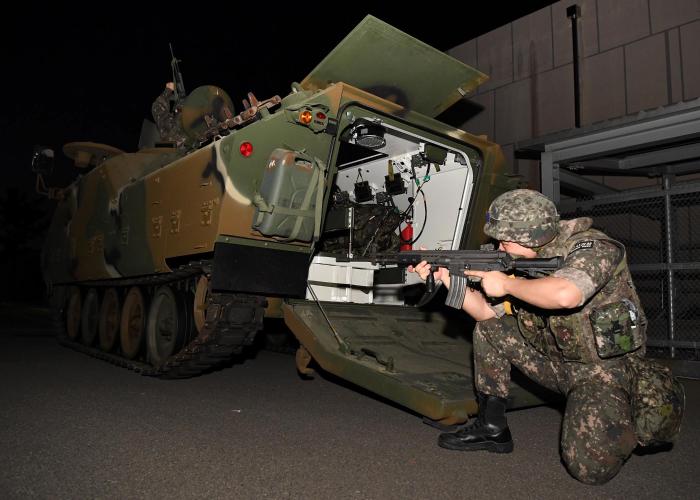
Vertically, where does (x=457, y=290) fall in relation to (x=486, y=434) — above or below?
above

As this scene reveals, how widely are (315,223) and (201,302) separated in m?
1.35

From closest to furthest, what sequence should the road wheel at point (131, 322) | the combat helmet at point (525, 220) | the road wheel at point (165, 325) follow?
the combat helmet at point (525, 220) → the road wheel at point (165, 325) → the road wheel at point (131, 322)

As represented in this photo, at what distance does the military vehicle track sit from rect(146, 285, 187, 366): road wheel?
15 cm

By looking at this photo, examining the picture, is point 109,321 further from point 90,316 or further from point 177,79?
point 177,79

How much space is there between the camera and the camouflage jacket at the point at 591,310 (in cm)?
276

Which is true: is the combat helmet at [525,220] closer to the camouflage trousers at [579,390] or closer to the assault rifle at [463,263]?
the assault rifle at [463,263]

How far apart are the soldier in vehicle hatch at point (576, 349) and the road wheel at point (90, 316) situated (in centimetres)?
566

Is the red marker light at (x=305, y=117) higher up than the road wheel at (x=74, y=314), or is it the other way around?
the red marker light at (x=305, y=117)

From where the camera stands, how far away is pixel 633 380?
2.96 meters

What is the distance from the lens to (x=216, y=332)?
4621 millimetres

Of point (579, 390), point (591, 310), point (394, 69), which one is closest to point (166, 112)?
point (394, 69)

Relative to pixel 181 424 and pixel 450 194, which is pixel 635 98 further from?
pixel 181 424

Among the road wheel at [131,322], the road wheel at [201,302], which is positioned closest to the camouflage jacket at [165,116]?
the road wheel at [131,322]

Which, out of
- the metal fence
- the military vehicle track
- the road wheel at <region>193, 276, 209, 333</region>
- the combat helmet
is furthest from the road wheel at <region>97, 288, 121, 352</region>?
the metal fence
